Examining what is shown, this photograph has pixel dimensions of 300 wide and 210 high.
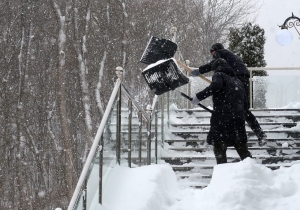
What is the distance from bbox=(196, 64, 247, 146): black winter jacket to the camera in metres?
6.98

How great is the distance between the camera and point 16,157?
86.0 feet

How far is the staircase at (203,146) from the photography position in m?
7.92

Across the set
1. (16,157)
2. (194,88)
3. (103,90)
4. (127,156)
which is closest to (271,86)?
(194,88)

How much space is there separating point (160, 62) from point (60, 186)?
20.7 metres

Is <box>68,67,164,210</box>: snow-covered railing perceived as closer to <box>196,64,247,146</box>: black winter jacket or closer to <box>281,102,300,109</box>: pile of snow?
<box>196,64,247,146</box>: black winter jacket

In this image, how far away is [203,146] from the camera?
28.6ft

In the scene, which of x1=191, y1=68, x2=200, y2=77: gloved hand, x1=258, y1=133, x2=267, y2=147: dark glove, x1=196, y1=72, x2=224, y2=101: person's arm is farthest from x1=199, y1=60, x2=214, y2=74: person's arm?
x1=258, y1=133, x2=267, y2=147: dark glove

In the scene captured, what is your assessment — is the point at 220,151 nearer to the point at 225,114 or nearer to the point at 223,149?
the point at 223,149

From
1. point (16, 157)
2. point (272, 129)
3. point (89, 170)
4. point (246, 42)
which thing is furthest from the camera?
point (16, 157)

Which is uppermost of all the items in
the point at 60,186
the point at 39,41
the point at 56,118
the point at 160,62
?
the point at 39,41

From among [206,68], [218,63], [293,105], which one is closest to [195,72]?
[206,68]

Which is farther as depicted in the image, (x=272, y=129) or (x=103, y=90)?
(x=103, y=90)

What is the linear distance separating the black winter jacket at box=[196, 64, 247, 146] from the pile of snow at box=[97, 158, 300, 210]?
4.43 feet

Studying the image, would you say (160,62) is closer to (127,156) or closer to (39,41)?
(127,156)
